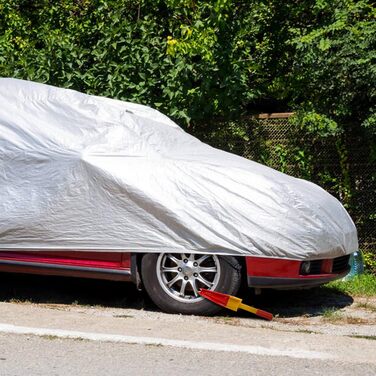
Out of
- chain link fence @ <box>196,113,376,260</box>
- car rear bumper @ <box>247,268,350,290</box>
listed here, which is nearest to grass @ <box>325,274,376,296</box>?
chain link fence @ <box>196,113,376,260</box>

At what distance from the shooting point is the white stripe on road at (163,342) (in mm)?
6254

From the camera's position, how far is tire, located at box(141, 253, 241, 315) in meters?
7.41

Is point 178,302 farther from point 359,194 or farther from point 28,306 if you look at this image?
point 359,194

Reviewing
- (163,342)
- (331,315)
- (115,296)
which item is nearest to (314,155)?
(331,315)

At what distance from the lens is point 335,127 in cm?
966

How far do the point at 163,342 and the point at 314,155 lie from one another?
14.4ft

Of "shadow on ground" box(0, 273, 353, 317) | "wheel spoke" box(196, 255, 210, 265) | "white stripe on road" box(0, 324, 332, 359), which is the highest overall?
"wheel spoke" box(196, 255, 210, 265)

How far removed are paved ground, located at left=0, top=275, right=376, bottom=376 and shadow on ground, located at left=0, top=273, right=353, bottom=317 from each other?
0.5 inches

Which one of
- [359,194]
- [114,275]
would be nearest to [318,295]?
[359,194]

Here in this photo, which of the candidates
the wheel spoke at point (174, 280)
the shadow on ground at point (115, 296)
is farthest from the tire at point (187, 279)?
the shadow on ground at point (115, 296)

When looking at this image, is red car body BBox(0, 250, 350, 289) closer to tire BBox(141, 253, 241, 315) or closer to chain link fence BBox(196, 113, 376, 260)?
tire BBox(141, 253, 241, 315)

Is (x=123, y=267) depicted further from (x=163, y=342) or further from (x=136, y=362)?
(x=136, y=362)

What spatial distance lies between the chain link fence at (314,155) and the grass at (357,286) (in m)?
0.72

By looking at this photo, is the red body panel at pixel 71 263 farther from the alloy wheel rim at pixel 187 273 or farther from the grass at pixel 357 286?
the grass at pixel 357 286
